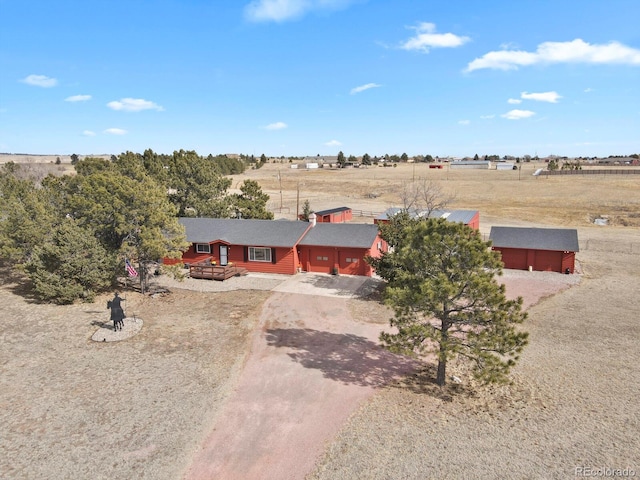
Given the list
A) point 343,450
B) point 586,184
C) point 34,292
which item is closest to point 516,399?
point 343,450

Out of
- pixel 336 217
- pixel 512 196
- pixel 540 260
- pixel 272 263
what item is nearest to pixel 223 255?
pixel 272 263

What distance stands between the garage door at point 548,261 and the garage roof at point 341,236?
519 inches

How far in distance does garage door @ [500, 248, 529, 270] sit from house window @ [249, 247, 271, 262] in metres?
18.9

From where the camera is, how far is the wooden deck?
99.8 ft

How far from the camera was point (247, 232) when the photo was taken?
33.8 metres

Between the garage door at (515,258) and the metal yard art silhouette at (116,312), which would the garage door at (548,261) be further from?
the metal yard art silhouette at (116,312)

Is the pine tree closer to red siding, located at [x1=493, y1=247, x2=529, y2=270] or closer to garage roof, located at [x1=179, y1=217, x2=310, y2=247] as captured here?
garage roof, located at [x1=179, y1=217, x2=310, y2=247]

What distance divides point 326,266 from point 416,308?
1742 centimetres

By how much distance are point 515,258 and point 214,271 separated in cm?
2383

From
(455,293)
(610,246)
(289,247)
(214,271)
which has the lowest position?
(214,271)

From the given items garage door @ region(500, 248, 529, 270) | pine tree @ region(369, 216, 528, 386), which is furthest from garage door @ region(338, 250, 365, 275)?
pine tree @ region(369, 216, 528, 386)

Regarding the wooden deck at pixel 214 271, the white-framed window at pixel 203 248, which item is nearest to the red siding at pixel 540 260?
the wooden deck at pixel 214 271

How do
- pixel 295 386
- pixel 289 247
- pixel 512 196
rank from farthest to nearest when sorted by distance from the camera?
pixel 512 196 < pixel 289 247 < pixel 295 386

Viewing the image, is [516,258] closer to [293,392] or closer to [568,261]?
[568,261]
